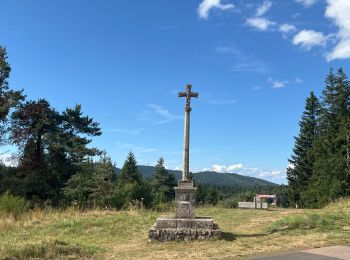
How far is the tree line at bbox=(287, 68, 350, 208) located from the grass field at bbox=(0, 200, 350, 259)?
31167mm

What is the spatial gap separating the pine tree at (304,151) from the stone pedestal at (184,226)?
56.4 meters

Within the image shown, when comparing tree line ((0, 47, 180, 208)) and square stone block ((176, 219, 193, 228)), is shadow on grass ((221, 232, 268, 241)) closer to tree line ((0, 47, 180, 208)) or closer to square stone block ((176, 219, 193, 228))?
square stone block ((176, 219, 193, 228))

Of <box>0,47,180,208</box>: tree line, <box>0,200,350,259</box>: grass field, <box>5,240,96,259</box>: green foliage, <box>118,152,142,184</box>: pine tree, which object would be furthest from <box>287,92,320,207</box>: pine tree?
<box>5,240,96,259</box>: green foliage

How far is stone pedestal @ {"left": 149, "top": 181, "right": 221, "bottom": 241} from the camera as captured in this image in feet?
37.1

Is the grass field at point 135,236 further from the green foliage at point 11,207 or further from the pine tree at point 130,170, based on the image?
the pine tree at point 130,170

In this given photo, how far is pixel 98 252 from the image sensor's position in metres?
9.92

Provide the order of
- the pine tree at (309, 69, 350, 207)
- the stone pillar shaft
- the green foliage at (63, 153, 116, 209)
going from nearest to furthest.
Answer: the stone pillar shaft < the green foliage at (63, 153, 116, 209) < the pine tree at (309, 69, 350, 207)

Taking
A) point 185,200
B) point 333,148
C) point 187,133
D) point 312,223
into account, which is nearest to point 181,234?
point 185,200

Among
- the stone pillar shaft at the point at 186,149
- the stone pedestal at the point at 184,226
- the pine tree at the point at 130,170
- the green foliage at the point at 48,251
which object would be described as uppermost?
the pine tree at the point at 130,170

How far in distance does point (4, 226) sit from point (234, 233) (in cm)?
714

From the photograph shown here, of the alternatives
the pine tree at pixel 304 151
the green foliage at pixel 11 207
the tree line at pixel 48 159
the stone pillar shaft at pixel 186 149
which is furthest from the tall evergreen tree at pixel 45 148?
the pine tree at pixel 304 151

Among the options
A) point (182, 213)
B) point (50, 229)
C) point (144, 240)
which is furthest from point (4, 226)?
point (182, 213)

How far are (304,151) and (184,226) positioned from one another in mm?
59503

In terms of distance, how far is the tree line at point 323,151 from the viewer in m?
48.9
